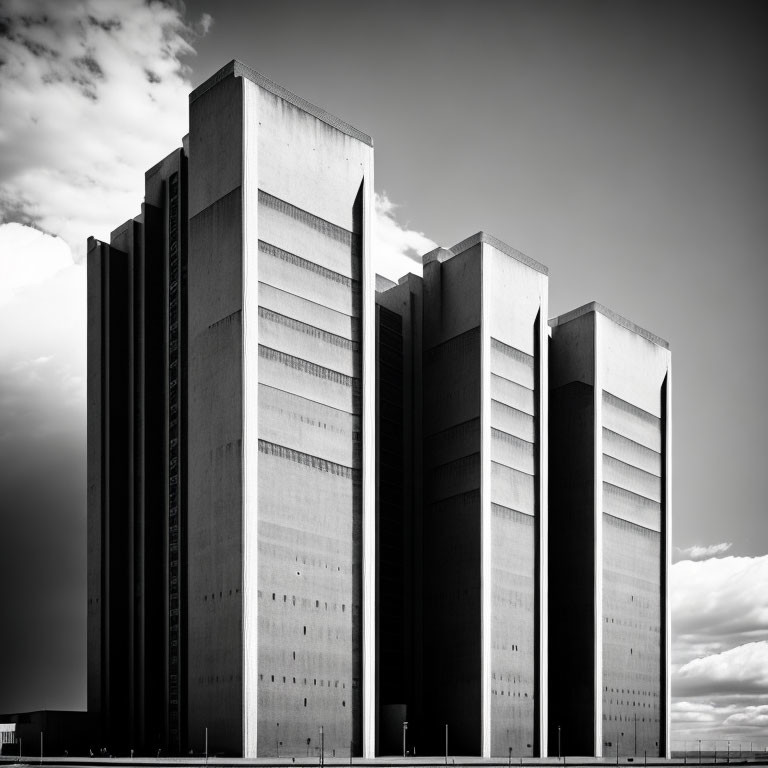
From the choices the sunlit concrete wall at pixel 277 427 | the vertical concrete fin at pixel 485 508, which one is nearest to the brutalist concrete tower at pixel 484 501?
the vertical concrete fin at pixel 485 508

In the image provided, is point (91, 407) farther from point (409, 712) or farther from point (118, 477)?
point (409, 712)

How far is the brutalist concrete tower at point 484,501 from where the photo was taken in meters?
96.2

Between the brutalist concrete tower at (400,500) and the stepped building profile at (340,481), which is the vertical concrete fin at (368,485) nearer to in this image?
the stepped building profile at (340,481)

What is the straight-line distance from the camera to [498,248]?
105 m

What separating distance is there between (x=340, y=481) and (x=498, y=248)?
30849mm

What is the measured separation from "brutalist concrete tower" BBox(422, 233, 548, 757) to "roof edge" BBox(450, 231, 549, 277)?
0.21 meters

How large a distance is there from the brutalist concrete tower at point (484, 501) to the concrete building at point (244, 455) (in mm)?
14037

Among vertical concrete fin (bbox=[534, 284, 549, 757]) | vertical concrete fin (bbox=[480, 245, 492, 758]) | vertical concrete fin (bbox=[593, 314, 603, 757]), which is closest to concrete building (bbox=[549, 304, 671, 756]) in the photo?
vertical concrete fin (bbox=[593, 314, 603, 757])

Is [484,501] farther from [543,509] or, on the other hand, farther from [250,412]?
[250,412]

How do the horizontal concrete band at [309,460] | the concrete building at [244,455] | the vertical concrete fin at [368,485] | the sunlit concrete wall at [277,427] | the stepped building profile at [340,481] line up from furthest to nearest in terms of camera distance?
the vertical concrete fin at [368,485] < the horizontal concrete band at [309,460] < the stepped building profile at [340,481] < the concrete building at [244,455] < the sunlit concrete wall at [277,427]

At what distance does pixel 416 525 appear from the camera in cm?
10294

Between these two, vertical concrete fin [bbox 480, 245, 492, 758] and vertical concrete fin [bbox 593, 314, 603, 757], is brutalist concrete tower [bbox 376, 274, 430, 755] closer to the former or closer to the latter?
vertical concrete fin [bbox 480, 245, 492, 758]

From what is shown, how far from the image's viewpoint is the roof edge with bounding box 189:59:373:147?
84.4 m

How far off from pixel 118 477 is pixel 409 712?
32.0 meters
